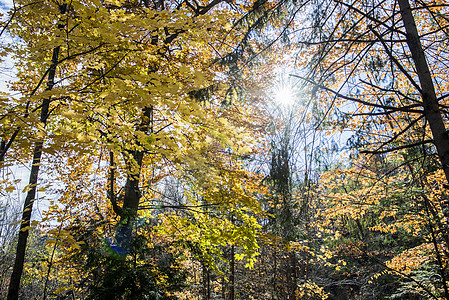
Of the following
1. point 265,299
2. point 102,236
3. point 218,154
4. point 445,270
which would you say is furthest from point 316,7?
point 265,299

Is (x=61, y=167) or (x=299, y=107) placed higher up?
(x=61, y=167)

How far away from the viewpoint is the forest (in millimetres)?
2355

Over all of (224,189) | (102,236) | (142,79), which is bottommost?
(102,236)

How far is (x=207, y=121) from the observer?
109 inches

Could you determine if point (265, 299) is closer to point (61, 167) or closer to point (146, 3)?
point (61, 167)

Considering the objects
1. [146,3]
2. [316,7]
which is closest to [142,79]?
[316,7]

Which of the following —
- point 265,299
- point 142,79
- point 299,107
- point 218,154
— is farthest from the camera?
point 265,299

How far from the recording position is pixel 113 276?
4.29 m

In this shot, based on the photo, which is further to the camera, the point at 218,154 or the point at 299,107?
the point at 218,154

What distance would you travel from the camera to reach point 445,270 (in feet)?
17.9

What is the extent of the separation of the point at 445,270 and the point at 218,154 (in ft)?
20.0

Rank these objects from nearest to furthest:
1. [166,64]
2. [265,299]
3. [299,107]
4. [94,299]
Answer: [299,107] → [94,299] → [166,64] → [265,299]

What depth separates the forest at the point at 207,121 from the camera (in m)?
2.36

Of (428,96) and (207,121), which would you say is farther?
(207,121)
